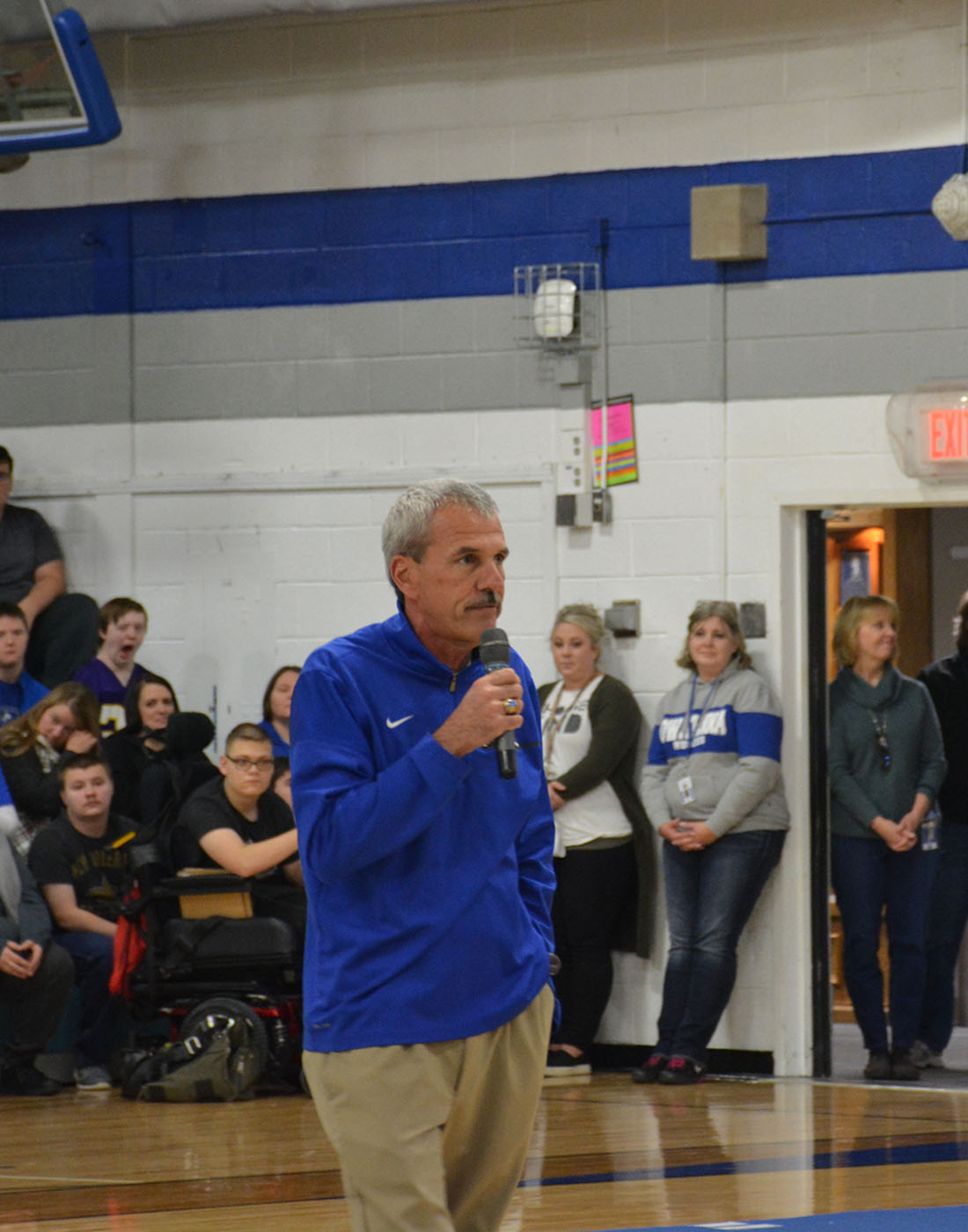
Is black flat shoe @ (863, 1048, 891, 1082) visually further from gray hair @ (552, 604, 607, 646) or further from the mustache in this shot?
the mustache

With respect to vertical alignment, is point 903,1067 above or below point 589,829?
below

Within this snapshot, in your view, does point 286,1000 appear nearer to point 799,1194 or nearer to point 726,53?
point 799,1194

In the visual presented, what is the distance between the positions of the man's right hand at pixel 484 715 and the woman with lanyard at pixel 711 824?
158 inches

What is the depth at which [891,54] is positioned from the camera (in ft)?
20.4

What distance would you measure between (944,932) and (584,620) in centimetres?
168

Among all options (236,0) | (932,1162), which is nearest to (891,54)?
(236,0)

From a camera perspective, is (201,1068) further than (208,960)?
No

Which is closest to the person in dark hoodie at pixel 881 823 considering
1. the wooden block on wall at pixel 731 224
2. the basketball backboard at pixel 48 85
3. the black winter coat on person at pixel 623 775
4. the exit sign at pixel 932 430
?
the exit sign at pixel 932 430

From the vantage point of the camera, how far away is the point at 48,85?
614 centimetres

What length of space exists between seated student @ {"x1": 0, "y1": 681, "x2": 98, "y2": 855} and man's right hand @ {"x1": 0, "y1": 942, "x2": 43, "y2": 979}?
1.70ft

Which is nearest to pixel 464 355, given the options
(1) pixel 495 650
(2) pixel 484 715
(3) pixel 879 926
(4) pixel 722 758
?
(4) pixel 722 758

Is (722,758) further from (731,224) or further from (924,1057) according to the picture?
(731,224)

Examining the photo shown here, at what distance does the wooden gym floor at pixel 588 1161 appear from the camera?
4012 mm

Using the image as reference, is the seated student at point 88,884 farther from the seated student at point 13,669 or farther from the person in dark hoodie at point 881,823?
the person in dark hoodie at point 881,823
